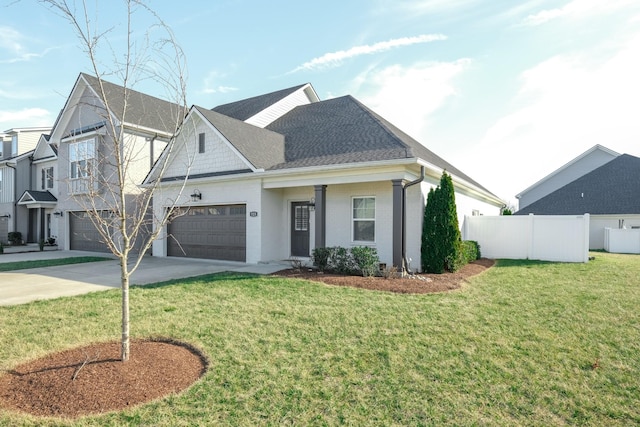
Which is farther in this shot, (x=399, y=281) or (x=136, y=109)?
(x=136, y=109)

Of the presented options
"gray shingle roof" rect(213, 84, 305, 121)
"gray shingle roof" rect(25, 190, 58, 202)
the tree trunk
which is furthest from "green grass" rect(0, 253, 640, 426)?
"gray shingle roof" rect(25, 190, 58, 202)

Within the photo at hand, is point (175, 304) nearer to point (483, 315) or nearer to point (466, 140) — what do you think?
point (483, 315)

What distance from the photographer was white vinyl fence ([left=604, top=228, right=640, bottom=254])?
18.2m

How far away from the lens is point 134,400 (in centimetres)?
340

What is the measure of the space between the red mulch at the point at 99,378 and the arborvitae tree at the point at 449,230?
8.04m

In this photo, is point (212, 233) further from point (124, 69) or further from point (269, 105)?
point (124, 69)

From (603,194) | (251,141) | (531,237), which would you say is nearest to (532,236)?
(531,237)

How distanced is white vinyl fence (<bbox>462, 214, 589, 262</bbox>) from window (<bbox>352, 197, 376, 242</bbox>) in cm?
553

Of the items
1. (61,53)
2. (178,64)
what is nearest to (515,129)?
(178,64)

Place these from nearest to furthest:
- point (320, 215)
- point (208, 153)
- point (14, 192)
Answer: point (320, 215) → point (208, 153) → point (14, 192)

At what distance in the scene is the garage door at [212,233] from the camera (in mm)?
13047

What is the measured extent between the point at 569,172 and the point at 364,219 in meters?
25.2

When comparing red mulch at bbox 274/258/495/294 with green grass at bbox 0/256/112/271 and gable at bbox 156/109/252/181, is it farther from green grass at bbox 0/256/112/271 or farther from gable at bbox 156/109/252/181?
green grass at bbox 0/256/112/271

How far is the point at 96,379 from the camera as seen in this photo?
374 centimetres
